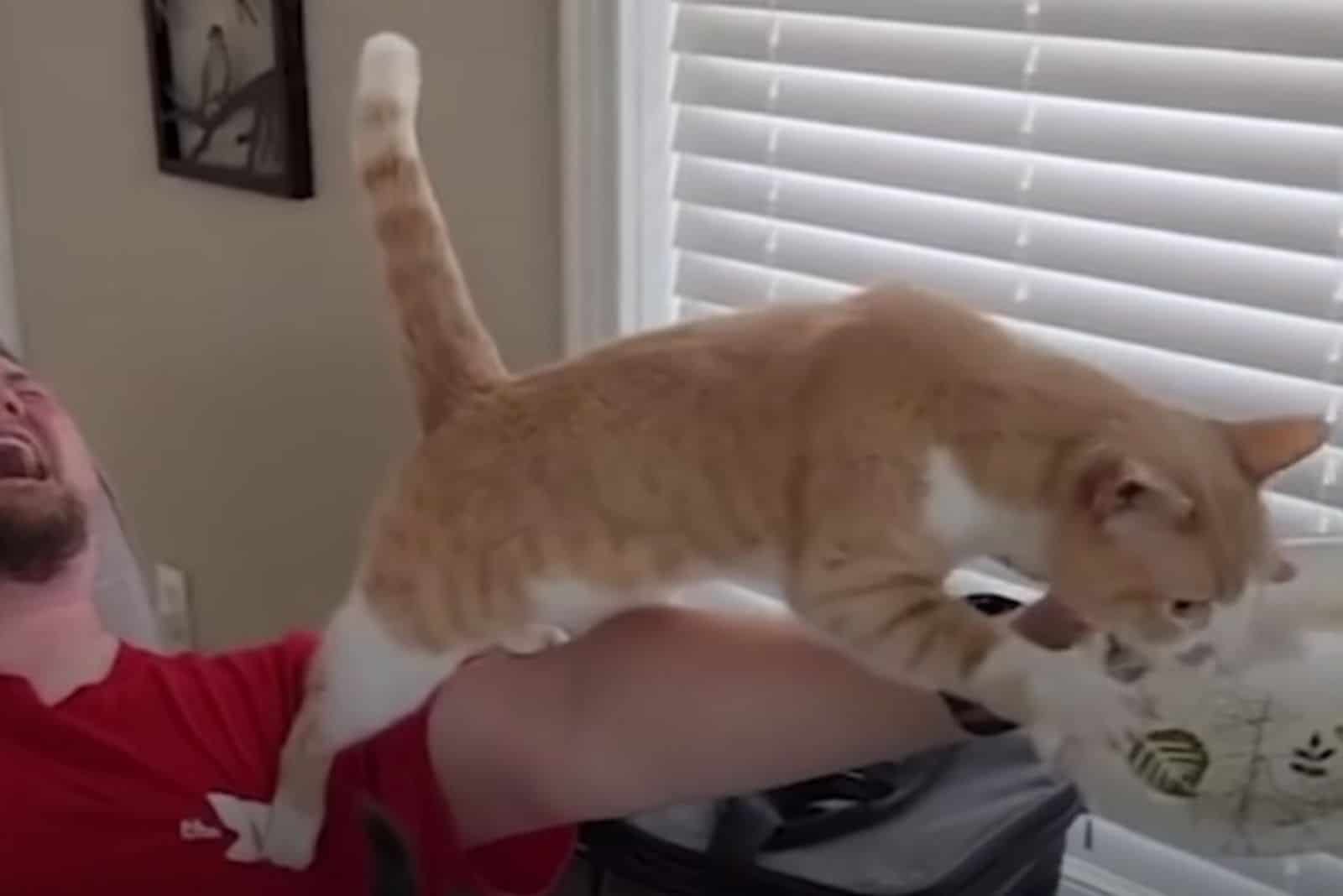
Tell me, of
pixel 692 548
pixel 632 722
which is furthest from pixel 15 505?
pixel 692 548

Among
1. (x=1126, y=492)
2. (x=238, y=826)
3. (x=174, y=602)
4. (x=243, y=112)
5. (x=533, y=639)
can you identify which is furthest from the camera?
(x=174, y=602)

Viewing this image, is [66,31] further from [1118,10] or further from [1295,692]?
[1295,692]

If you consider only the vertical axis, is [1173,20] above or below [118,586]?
above

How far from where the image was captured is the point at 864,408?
3.62ft

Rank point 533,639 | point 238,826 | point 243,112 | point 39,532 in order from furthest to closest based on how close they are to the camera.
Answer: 1. point 243,112
2. point 39,532
3. point 238,826
4. point 533,639

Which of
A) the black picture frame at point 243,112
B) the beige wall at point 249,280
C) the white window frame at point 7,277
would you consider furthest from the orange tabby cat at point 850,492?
the white window frame at point 7,277

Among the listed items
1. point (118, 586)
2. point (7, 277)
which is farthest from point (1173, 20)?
point (7, 277)

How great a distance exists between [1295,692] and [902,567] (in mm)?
209

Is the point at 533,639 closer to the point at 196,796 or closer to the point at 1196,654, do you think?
the point at 196,796

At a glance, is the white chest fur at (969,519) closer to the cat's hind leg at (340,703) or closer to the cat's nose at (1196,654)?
the cat's nose at (1196,654)

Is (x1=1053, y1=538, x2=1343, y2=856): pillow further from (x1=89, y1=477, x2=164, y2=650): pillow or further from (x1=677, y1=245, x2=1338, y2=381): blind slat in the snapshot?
(x1=89, y1=477, x2=164, y2=650): pillow

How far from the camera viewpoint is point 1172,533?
1064mm

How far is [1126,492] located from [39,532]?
958 millimetres

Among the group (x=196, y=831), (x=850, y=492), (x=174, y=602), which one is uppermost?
Answer: (x=850, y=492)
